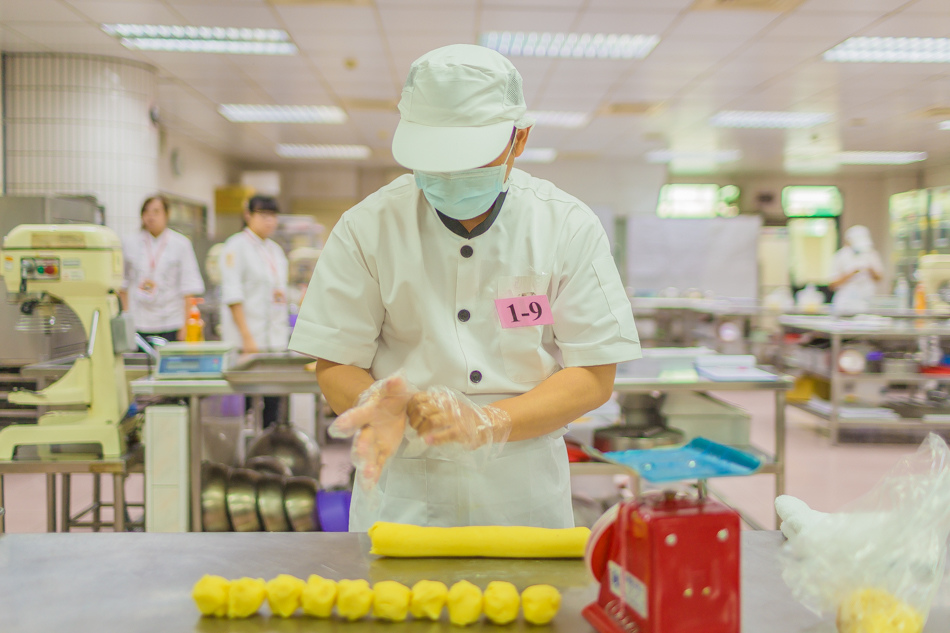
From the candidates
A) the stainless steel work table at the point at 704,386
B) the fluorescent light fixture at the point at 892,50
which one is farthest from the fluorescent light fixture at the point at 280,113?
the stainless steel work table at the point at 704,386

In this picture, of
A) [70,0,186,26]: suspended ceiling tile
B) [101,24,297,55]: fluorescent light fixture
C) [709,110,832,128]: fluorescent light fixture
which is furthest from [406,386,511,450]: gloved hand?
[709,110,832,128]: fluorescent light fixture

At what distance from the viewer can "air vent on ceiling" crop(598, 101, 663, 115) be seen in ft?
22.0

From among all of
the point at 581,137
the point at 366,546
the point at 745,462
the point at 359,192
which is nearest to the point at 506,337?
the point at 366,546

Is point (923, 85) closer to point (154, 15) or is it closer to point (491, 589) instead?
point (154, 15)

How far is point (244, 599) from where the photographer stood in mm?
794

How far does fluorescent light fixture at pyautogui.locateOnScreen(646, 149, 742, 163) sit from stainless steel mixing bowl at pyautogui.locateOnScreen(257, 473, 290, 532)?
8318mm

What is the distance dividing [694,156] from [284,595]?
10.0 m

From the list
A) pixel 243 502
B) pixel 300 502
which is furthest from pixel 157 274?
pixel 300 502

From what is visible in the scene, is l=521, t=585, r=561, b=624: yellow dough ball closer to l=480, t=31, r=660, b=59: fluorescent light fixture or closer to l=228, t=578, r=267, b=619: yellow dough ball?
l=228, t=578, r=267, b=619: yellow dough ball

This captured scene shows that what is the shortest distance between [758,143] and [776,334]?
2897 mm

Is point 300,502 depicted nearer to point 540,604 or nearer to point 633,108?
point 540,604

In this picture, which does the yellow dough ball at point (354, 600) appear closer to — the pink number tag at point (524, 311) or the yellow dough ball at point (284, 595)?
the yellow dough ball at point (284, 595)

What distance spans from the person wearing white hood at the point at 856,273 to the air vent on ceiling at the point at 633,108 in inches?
92.1

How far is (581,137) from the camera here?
28.1 ft
